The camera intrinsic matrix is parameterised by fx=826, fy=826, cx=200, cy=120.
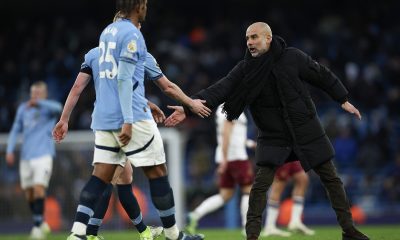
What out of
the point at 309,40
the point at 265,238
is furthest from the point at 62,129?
the point at 309,40

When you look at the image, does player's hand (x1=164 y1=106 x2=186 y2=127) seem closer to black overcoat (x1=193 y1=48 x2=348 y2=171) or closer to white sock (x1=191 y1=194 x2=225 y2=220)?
black overcoat (x1=193 y1=48 x2=348 y2=171)

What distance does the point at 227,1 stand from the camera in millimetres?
25234

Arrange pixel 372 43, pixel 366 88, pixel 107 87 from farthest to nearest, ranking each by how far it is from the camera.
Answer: pixel 372 43 < pixel 366 88 < pixel 107 87

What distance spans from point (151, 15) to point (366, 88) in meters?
7.63

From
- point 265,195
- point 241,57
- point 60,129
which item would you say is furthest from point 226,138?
point 241,57

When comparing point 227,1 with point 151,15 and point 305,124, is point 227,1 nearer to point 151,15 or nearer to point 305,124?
point 151,15

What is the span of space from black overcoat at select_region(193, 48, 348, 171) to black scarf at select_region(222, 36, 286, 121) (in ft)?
0.18

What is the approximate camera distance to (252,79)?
7859 millimetres

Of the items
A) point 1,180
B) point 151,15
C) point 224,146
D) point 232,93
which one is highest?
point 151,15

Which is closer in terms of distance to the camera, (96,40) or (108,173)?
(108,173)

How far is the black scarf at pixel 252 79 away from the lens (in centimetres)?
785

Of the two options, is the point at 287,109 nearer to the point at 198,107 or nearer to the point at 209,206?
the point at 198,107

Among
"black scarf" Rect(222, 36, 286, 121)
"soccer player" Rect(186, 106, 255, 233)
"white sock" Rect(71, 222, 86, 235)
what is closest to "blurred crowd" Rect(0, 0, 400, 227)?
"soccer player" Rect(186, 106, 255, 233)

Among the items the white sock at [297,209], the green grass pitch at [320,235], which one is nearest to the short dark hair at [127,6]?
the green grass pitch at [320,235]
